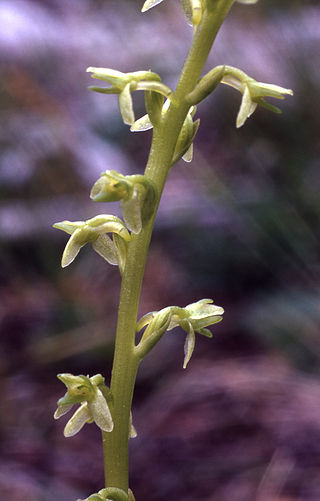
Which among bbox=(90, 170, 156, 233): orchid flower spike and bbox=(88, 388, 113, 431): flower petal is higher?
bbox=(90, 170, 156, 233): orchid flower spike

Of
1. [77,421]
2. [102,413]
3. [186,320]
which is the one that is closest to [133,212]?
A: [186,320]

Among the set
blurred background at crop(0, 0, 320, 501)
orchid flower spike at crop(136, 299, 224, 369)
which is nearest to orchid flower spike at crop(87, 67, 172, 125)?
orchid flower spike at crop(136, 299, 224, 369)

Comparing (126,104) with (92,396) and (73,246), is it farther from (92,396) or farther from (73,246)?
(92,396)

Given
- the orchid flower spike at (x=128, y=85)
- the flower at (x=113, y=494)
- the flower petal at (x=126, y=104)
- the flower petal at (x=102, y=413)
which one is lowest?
the flower at (x=113, y=494)

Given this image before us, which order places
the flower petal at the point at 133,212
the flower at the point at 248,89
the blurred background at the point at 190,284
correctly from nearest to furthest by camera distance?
the flower petal at the point at 133,212 < the flower at the point at 248,89 < the blurred background at the point at 190,284

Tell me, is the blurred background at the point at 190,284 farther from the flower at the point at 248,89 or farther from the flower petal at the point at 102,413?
the flower at the point at 248,89

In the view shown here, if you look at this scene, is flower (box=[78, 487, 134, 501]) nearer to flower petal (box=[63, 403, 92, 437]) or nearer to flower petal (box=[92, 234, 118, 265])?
flower petal (box=[63, 403, 92, 437])

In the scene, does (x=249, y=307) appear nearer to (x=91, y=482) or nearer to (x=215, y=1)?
(x=91, y=482)

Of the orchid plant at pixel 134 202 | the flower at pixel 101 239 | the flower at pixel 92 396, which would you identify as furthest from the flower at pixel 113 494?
the flower at pixel 101 239
